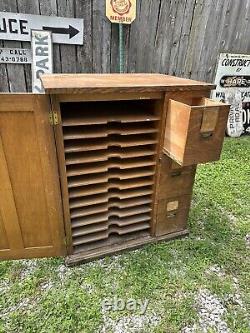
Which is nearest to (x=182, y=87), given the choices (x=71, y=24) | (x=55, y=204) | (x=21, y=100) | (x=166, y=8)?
(x=21, y=100)

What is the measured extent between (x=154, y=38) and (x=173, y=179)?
5.30ft

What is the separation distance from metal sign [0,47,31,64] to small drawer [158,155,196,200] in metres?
1.54

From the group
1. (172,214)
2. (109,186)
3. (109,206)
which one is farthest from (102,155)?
(172,214)

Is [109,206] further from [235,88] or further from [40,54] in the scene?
[235,88]

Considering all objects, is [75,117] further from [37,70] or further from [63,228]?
[37,70]

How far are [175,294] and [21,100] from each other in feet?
3.90

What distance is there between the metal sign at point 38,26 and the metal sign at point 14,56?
0.31 ft

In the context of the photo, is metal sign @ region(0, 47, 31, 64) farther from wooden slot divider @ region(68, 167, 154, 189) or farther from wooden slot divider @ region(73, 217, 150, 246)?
wooden slot divider @ region(73, 217, 150, 246)

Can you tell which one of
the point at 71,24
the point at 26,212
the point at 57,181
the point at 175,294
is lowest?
the point at 175,294

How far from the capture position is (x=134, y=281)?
1425 millimetres

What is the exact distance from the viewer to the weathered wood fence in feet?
7.21

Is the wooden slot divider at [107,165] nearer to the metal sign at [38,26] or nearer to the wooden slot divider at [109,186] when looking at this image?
the wooden slot divider at [109,186]

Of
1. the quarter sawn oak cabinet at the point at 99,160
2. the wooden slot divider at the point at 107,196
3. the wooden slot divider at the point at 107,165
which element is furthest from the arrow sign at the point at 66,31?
the wooden slot divider at the point at 107,196

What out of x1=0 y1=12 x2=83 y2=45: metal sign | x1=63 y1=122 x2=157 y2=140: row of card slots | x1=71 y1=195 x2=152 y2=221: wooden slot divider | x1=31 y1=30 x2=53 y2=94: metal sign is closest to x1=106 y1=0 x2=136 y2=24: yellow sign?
x1=0 y1=12 x2=83 y2=45: metal sign
